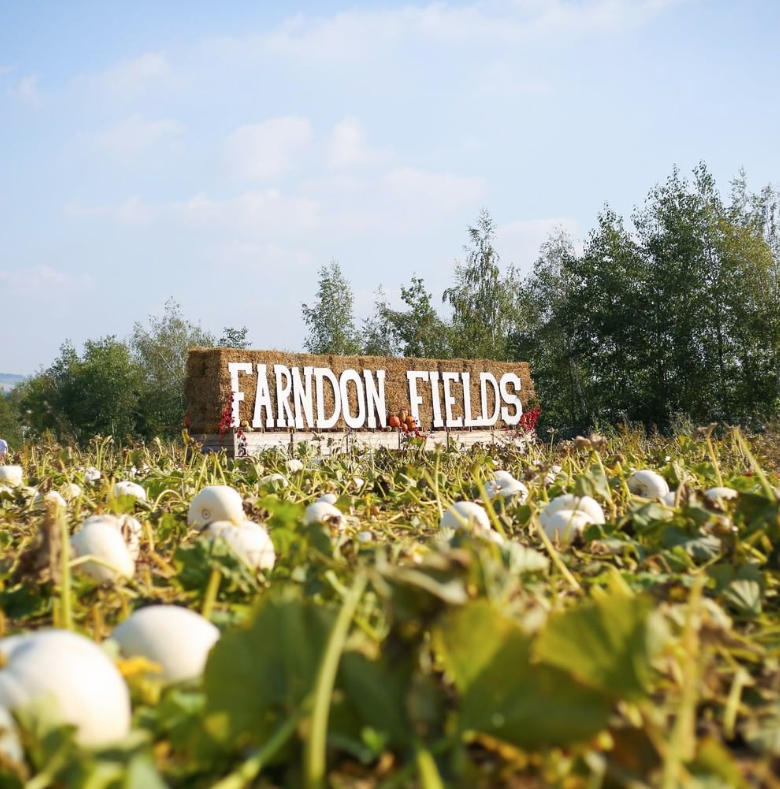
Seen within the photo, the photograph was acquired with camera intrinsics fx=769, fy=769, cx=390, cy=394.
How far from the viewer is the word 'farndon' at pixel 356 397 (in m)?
13.8

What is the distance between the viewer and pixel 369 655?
69cm

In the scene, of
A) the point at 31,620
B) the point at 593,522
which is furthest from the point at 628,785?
the point at 593,522

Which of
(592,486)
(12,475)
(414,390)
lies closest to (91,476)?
(12,475)

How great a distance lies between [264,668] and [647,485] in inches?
67.7

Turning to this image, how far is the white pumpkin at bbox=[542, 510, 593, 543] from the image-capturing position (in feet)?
4.90

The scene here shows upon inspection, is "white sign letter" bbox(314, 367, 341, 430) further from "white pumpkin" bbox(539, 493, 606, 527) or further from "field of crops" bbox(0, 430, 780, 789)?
"field of crops" bbox(0, 430, 780, 789)

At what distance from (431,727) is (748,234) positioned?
955 inches

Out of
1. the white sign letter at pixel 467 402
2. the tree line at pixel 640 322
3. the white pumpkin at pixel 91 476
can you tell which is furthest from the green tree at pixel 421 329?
the white pumpkin at pixel 91 476

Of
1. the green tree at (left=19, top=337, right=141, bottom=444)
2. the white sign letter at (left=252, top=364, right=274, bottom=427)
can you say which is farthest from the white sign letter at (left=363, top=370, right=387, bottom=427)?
the green tree at (left=19, top=337, right=141, bottom=444)

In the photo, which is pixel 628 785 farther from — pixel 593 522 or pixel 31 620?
pixel 593 522

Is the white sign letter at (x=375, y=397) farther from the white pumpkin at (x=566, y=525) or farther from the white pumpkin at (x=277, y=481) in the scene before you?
the white pumpkin at (x=566, y=525)

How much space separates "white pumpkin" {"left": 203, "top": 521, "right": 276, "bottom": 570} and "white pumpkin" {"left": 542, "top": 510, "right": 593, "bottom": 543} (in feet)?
1.84

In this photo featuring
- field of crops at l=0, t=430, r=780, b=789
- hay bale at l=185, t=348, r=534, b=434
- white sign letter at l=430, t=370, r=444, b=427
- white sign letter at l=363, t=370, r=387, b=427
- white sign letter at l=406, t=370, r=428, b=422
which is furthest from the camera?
white sign letter at l=430, t=370, r=444, b=427

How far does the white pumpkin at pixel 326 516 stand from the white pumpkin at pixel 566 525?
43 centimetres
